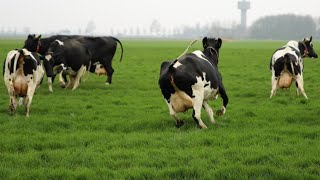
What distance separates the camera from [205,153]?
7.75 metres

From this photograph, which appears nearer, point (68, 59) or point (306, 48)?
point (68, 59)

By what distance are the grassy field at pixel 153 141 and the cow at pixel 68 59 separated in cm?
220

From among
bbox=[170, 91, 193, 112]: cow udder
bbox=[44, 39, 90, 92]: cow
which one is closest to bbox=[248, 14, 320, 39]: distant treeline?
bbox=[44, 39, 90, 92]: cow

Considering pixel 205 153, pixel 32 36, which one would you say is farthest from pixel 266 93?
pixel 205 153

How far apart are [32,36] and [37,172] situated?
9.26 metres

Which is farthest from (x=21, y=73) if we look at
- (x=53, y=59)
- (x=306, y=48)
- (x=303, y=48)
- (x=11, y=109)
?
(x=306, y=48)

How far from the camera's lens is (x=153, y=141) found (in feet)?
28.3

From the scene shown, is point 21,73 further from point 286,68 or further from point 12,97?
point 286,68

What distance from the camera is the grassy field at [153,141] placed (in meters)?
6.74

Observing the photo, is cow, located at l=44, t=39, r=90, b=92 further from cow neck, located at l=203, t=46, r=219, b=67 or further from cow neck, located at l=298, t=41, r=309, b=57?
cow neck, located at l=298, t=41, r=309, b=57

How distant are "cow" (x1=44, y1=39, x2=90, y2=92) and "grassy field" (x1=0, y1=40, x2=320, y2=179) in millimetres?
2197

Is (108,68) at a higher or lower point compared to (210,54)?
lower

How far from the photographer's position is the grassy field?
6742mm

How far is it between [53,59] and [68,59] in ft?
2.50
